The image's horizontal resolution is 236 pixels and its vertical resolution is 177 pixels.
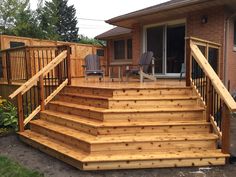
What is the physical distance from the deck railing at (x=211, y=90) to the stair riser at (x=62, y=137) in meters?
2.16

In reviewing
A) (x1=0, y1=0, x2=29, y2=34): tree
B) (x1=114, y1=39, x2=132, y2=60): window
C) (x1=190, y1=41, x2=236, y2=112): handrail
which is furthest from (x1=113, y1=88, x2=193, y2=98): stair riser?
(x1=0, y1=0, x2=29, y2=34): tree

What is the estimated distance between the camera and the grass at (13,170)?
343cm

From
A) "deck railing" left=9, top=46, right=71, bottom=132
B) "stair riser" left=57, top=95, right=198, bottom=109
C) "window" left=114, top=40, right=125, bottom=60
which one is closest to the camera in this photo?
"stair riser" left=57, top=95, right=198, bottom=109

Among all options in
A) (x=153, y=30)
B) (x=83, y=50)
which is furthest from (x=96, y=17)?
(x=153, y=30)

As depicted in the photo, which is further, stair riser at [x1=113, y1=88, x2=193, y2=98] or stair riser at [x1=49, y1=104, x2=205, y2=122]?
stair riser at [x1=113, y1=88, x2=193, y2=98]

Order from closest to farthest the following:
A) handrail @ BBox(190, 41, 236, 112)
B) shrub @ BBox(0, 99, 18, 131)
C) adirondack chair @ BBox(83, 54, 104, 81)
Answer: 1. handrail @ BBox(190, 41, 236, 112)
2. shrub @ BBox(0, 99, 18, 131)
3. adirondack chair @ BBox(83, 54, 104, 81)

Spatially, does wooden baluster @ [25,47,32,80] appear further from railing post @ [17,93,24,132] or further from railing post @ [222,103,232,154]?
railing post @ [222,103,232,154]

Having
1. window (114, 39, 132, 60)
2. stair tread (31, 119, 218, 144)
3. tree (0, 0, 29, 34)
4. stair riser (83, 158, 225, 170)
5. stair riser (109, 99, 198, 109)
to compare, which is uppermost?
tree (0, 0, 29, 34)

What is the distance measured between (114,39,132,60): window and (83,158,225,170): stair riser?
886cm

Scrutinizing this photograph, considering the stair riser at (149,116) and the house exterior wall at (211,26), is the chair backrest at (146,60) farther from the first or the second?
the stair riser at (149,116)

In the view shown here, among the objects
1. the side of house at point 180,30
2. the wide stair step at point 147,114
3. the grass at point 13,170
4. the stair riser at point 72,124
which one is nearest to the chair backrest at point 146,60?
the side of house at point 180,30

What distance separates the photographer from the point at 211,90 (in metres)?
4.24

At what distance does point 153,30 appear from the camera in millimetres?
8648

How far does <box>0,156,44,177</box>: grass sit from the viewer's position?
343cm
